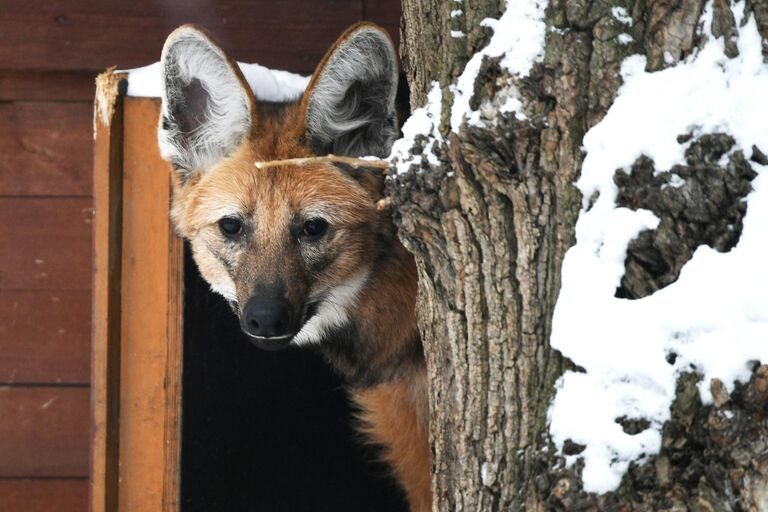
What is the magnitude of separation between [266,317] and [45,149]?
186cm

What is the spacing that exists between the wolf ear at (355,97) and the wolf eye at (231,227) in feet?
1.01

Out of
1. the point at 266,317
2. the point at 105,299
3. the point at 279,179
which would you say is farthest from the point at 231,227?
the point at 105,299

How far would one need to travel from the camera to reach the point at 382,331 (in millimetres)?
2783

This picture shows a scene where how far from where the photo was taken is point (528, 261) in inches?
65.2

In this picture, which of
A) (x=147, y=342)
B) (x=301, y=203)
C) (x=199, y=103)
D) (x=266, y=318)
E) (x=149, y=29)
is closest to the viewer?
(x=266, y=318)

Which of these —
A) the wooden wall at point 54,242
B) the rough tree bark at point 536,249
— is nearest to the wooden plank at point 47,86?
the wooden wall at point 54,242

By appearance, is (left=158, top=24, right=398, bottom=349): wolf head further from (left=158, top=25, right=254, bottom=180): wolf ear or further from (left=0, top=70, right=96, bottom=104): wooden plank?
(left=0, top=70, right=96, bottom=104): wooden plank

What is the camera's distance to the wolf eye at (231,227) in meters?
2.52

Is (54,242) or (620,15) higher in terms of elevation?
(54,242)

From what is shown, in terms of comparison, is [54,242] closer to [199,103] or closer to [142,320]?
[142,320]

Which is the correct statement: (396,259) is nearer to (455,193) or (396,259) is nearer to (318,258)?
(318,258)

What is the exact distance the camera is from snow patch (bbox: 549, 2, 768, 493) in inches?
55.6

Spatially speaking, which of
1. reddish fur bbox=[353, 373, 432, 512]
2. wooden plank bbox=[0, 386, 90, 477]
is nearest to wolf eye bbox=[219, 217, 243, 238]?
reddish fur bbox=[353, 373, 432, 512]

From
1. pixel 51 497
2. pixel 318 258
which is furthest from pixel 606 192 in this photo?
pixel 51 497
